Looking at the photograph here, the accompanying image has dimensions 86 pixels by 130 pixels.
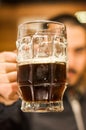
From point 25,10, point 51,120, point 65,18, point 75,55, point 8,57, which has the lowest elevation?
point 51,120

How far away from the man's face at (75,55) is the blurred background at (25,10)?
45.1 inches

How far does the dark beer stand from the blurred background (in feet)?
8.25

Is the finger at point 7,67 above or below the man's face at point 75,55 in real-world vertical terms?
above

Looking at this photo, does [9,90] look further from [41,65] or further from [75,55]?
[75,55]

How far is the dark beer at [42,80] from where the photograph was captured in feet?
2.92

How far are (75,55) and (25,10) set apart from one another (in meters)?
1.36

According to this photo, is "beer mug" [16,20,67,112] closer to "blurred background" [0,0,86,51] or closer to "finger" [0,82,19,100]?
"finger" [0,82,19,100]

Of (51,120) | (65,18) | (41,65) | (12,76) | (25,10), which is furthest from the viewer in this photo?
(25,10)

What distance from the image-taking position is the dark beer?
2.92 feet

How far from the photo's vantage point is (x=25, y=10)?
11.3 feet

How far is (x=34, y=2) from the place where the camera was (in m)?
3.46

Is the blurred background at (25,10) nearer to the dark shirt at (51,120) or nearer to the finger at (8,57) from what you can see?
the dark shirt at (51,120)

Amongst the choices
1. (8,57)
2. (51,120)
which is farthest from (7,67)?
(51,120)

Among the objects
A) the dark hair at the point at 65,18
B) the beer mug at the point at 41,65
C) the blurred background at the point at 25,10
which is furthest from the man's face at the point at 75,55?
the beer mug at the point at 41,65
